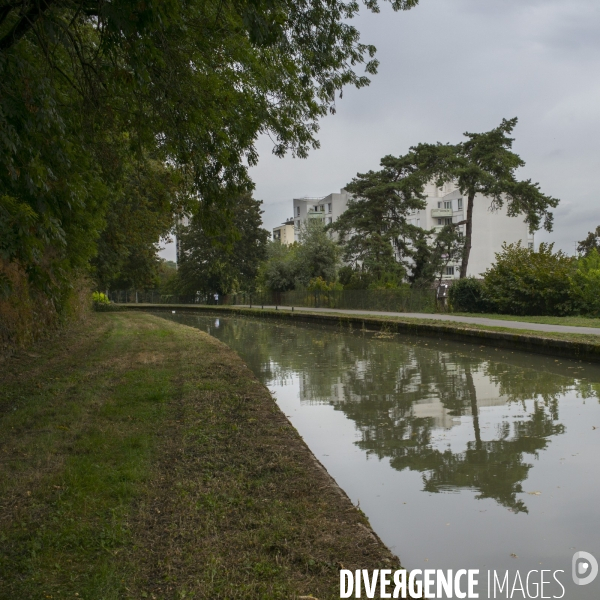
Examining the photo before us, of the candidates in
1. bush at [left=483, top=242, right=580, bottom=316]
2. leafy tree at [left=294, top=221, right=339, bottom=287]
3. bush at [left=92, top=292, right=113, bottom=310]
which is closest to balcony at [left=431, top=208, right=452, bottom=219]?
leafy tree at [left=294, top=221, right=339, bottom=287]

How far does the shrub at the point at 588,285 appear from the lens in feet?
76.2

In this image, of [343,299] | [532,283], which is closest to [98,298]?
[343,299]

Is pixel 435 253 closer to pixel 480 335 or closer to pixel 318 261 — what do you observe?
pixel 318 261

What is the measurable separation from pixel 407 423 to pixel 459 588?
4267 mm

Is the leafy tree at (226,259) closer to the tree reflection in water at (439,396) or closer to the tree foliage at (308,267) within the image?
the tree foliage at (308,267)

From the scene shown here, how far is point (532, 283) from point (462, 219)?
62001mm

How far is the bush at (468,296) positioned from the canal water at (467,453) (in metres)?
15.8

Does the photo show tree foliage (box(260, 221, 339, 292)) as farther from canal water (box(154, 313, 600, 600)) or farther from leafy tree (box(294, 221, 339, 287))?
canal water (box(154, 313, 600, 600))

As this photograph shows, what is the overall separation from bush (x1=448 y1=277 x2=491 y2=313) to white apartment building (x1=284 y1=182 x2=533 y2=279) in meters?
18.0

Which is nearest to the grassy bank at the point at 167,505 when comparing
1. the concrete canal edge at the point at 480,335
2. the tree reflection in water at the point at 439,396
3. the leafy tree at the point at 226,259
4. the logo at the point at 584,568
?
the logo at the point at 584,568

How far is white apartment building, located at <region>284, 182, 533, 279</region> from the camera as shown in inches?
2817

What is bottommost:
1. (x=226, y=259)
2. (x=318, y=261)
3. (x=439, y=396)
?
(x=439, y=396)

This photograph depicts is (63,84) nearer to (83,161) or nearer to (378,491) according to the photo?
(83,161)

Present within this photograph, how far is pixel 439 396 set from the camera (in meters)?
10.0
